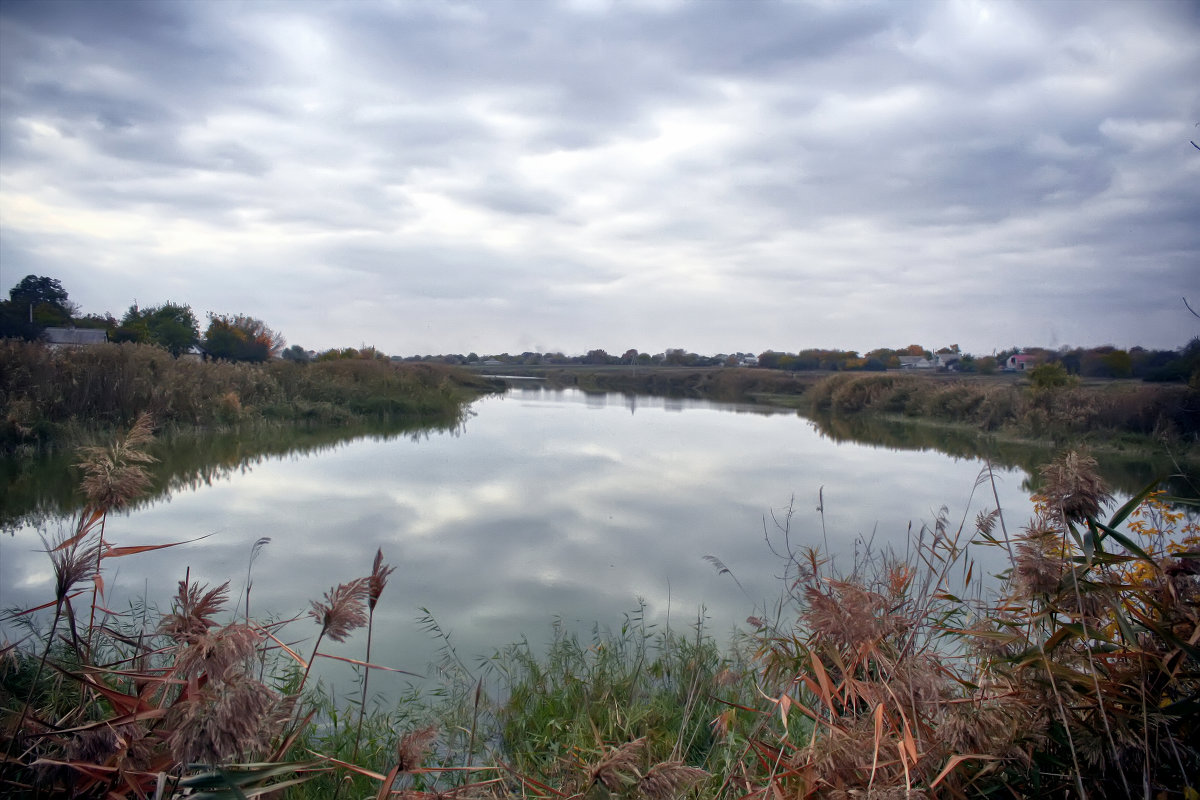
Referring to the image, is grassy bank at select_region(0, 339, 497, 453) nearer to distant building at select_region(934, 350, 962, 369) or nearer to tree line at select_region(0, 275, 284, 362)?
tree line at select_region(0, 275, 284, 362)

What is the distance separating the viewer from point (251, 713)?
37.8 inches

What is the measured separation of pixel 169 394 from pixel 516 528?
29.5ft

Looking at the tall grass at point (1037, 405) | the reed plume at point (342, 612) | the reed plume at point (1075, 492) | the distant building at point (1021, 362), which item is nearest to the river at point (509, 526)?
the reed plume at point (1075, 492)

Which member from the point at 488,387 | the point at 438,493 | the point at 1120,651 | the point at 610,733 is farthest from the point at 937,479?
the point at 488,387

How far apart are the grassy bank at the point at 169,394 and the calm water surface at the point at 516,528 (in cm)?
291

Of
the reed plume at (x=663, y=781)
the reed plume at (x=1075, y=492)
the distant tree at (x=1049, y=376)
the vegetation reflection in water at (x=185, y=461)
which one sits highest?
the distant tree at (x=1049, y=376)

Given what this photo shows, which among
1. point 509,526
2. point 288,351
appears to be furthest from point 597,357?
point 509,526

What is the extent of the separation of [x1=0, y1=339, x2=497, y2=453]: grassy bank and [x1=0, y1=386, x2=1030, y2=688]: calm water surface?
2.91 meters

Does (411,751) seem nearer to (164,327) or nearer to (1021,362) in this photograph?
(1021,362)

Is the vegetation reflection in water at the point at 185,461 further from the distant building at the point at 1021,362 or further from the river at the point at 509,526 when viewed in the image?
the distant building at the point at 1021,362

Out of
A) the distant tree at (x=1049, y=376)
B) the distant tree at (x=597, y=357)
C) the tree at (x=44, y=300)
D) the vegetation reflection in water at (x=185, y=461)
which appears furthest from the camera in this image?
the distant tree at (x=597, y=357)

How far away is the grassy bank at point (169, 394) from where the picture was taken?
10734 mm

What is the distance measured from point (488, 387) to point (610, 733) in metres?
35.7

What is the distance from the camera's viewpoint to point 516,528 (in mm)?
7875
